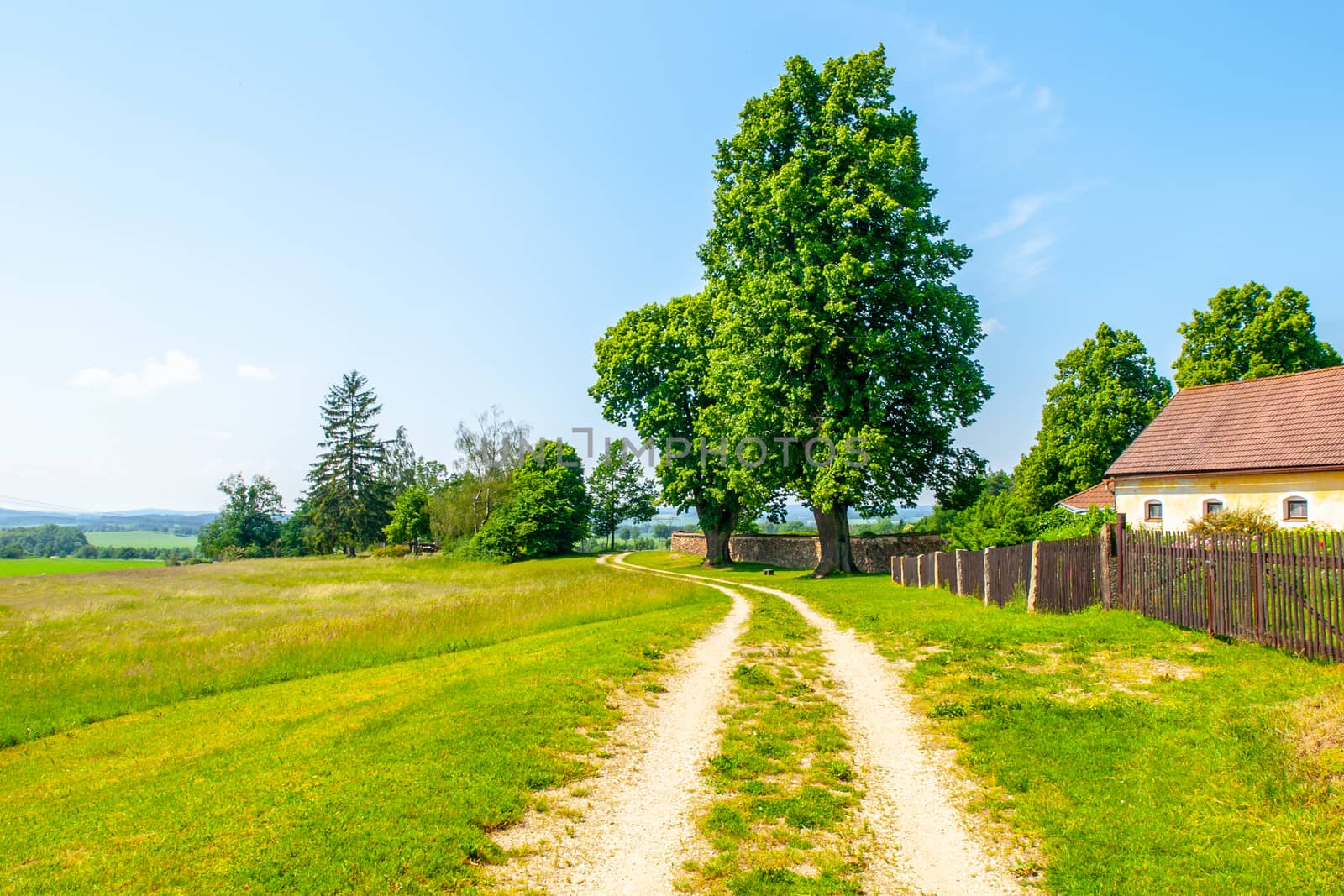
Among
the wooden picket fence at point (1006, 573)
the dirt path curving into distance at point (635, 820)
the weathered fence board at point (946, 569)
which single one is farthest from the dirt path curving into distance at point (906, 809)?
the weathered fence board at point (946, 569)

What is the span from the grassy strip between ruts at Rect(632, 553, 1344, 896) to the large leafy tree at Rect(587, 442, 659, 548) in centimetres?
5992

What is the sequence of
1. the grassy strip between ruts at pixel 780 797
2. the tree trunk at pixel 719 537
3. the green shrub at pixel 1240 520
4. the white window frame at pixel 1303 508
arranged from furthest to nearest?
the tree trunk at pixel 719 537
the white window frame at pixel 1303 508
the green shrub at pixel 1240 520
the grassy strip between ruts at pixel 780 797

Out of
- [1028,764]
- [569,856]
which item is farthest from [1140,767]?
[569,856]

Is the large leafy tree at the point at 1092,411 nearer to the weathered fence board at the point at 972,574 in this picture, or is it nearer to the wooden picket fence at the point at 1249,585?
the weathered fence board at the point at 972,574

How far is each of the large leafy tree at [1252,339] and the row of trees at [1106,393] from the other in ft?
0.15

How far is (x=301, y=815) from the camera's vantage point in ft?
21.0

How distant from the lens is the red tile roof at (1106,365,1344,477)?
22.6 meters

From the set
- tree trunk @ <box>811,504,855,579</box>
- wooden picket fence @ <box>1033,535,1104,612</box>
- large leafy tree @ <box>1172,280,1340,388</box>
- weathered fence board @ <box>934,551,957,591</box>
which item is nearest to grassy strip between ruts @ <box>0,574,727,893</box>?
wooden picket fence @ <box>1033,535,1104,612</box>

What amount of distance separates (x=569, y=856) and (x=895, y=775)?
11.6 ft

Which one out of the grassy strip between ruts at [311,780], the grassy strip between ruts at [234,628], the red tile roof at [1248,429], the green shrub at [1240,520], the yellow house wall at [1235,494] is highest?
the red tile roof at [1248,429]

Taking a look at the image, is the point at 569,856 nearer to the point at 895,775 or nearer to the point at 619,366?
the point at 895,775

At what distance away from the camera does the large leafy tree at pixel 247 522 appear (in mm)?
91688

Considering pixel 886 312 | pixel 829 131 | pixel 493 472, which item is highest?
pixel 829 131

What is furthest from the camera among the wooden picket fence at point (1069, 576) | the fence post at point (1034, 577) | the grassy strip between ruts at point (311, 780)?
the fence post at point (1034, 577)
